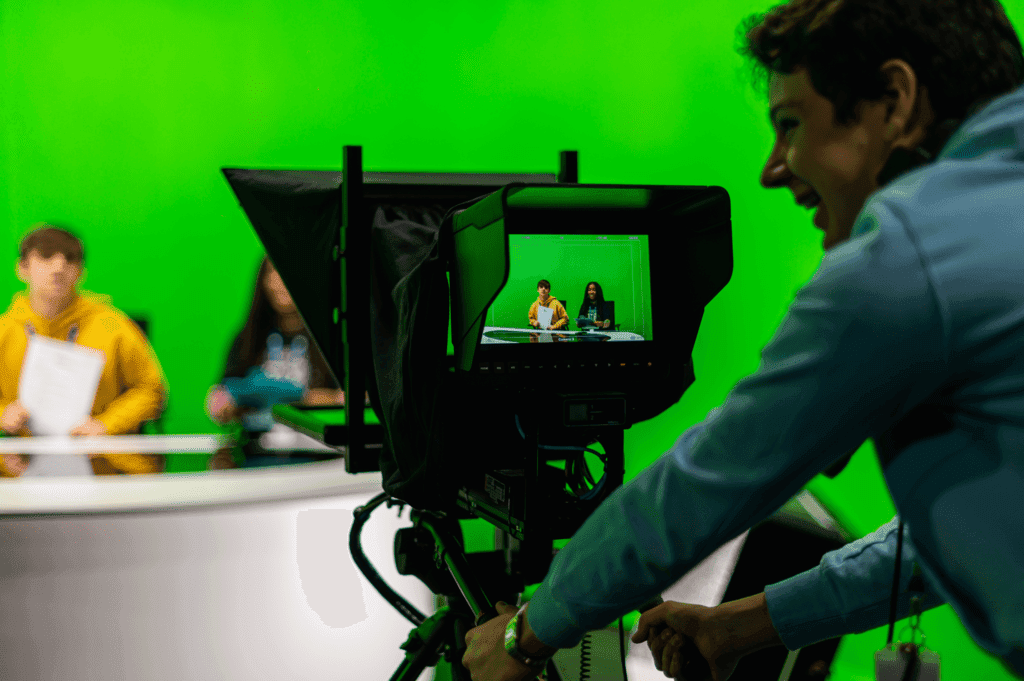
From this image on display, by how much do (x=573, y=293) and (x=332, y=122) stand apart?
2978mm

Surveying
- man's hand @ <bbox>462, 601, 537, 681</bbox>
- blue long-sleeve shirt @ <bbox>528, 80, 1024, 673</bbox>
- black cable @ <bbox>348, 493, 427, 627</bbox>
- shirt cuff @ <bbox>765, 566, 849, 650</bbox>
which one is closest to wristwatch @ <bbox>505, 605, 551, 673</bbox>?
man's hand @ <bbox>462, 601, 537, 681</bbox>

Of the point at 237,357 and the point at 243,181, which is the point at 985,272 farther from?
the point at 237,357

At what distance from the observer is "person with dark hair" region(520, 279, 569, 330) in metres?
1.19

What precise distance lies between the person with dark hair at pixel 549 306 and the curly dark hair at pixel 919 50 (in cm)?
58

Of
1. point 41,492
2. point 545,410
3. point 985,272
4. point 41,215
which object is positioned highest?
point 41,215

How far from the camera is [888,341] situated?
0.51 meters

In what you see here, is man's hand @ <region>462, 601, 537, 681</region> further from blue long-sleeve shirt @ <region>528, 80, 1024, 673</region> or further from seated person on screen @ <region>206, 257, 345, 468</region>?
seated person on screen @ <region>206, 257, 345, 468</region>

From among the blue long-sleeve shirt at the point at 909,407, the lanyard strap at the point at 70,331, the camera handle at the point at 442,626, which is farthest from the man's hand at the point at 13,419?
the blue long-sleeve shirt at the point at 909,407

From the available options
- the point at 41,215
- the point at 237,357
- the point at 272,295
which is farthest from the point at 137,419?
the point at 41,215

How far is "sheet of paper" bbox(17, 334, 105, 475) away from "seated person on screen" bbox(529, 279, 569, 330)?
1.18 meters

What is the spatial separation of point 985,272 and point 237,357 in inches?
98.7

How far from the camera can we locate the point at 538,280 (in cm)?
119

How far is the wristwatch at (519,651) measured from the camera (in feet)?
2.42

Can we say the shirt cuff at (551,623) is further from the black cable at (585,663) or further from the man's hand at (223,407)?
the man's hand at (223,407)
